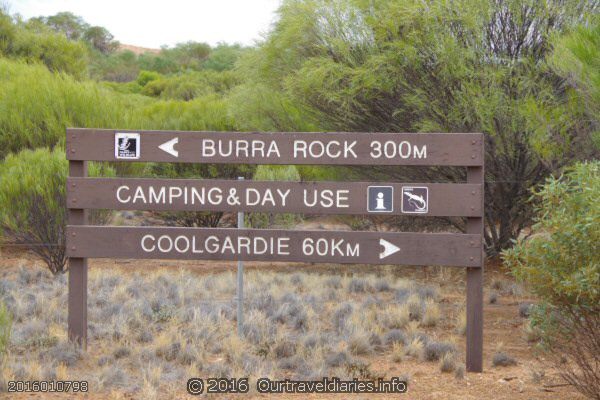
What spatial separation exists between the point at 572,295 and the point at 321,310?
3.96 meters

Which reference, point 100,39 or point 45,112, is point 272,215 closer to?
point 45,112

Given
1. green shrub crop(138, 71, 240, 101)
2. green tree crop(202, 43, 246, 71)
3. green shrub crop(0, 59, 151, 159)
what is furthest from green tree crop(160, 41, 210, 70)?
green shrub crop(0, 59, 151, 159)

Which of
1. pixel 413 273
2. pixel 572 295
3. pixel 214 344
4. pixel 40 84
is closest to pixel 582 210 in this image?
pixel 572 295

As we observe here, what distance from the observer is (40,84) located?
51.4ft

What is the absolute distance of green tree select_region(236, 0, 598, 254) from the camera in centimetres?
1142

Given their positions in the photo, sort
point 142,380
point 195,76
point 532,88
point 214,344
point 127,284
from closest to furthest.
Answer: point 142,380, point 214,344, point 127,284, point 532,88, point 195,76

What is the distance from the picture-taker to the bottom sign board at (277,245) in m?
6.26

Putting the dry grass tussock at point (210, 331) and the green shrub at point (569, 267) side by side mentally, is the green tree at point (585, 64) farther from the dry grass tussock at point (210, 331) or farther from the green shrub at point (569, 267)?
the dry grass tussock at point (210, 331)

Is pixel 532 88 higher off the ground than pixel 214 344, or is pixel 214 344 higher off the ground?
pixel 532 88

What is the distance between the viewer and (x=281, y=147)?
6438 mm

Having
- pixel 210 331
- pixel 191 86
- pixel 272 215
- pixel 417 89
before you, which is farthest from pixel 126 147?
pixel 191 86

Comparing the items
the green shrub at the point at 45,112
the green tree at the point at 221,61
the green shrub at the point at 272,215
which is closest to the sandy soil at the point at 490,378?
the green shrub at the point at 272,215

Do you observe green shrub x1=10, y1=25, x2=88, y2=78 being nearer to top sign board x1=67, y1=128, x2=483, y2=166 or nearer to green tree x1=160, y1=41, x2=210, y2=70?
top sign board x1=67, y1=128, x2=483, y2=166

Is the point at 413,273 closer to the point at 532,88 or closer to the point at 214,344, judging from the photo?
the point at 532,88
